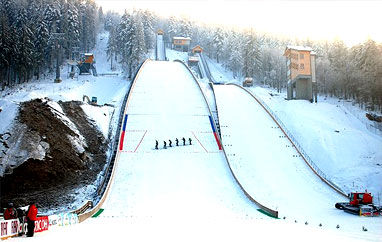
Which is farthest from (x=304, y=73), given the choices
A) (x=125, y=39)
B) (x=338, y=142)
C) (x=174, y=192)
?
(x=125, y=39)

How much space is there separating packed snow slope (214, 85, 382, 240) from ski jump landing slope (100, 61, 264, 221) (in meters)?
1.44

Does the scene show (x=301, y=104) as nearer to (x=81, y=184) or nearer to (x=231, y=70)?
(x=81, y=184)

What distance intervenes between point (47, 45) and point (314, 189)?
4154 centimetres

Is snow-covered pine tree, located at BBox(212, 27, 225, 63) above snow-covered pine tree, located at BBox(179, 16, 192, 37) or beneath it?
beneath

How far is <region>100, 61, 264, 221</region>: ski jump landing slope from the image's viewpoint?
16328 mm

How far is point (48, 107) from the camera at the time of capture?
2244cm

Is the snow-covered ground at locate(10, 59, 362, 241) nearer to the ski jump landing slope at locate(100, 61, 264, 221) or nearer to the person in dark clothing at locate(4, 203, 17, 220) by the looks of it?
the ski jump landing slope at locate(100, 61, 264, 221)

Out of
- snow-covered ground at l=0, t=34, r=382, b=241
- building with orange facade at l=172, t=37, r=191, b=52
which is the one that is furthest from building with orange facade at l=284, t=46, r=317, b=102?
building with orange facade at l=172, t=37, r=191, b=52

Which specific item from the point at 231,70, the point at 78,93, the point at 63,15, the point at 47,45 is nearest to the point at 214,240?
the point at 78,93

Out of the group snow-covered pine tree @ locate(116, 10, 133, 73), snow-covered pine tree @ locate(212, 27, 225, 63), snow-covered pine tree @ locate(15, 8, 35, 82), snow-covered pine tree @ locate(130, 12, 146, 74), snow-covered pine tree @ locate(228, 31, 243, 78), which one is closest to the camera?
snow-covered pine tree @ locate(15, 8, 35, 82)

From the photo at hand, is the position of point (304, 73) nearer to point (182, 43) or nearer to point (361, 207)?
point (361, 207)

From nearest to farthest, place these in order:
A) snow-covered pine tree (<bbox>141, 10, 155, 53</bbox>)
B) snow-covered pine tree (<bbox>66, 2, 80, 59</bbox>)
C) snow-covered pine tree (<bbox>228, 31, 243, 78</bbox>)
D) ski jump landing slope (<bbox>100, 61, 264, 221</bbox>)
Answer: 1. ski jump landing slope (<bbox>100, 61, 264, 221</bbox>)
2. snow-covered pine tree (<bbox>66, 2, 80, 59</bbox>)
3. snow-covered pine tree (<bbox>228, 31, 243, 78</bbox>)
4. snow-covered pine tree (<bbox>141, 10, 155, 53</bbox>)

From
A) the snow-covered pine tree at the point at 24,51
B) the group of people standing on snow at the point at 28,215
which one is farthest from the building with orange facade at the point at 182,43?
the group of people standing on snow at the point at 28,215

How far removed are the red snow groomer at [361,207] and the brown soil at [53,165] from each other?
13426 millimetres
